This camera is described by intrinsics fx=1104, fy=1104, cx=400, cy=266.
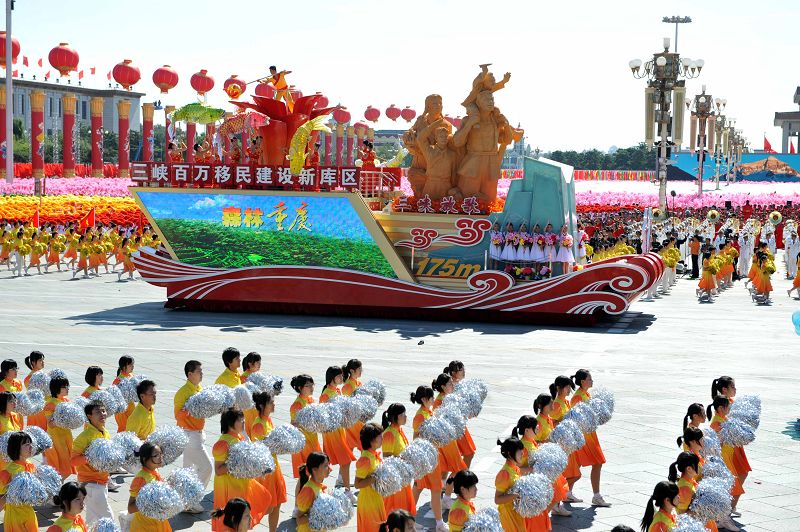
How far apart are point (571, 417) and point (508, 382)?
6040mm

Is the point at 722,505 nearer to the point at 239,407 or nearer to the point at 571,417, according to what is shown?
the point at 571,417

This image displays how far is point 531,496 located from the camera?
7.73 meters

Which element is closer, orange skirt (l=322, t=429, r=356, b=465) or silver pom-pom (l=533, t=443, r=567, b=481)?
silver pom-pom (l=533, t=443, r=567, b=481)

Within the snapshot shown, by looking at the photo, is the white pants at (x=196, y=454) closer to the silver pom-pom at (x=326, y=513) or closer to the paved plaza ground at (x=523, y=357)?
the paved plaza ground at (x=523, y=357)

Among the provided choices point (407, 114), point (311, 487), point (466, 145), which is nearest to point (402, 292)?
point (466, 145)

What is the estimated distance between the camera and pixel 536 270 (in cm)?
2206

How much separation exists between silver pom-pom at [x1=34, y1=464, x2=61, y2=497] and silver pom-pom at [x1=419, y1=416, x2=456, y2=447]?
2873 mm

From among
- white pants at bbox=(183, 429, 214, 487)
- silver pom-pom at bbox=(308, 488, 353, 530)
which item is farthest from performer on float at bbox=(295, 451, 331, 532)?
white pants at bbox=(183, 429, 214, 487)

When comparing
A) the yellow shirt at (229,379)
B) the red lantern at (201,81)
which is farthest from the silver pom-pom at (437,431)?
the red lantern at (201,81)

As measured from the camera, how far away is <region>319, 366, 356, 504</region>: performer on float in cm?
1003

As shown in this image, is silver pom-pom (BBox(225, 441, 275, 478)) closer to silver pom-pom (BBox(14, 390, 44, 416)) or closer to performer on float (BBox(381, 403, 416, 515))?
performer on float (BBox(381, 403, 416, 515))

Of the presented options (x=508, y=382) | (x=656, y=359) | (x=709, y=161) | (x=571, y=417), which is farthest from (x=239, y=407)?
(x=709, y=161)

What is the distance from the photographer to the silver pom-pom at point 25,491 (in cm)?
778

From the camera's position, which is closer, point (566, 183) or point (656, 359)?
point (656, 359)
